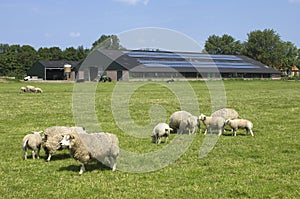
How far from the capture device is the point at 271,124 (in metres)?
18.7

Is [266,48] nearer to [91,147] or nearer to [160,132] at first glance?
[160,132]

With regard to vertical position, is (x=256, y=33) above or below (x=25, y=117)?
above

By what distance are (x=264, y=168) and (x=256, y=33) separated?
152774 millimetres

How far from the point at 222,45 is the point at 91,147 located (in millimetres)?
166993

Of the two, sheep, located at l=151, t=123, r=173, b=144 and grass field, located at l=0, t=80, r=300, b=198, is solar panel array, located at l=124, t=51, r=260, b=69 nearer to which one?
sheep, located at l=151, t=123, r=173, b=144

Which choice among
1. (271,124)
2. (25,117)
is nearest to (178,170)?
(271,124)

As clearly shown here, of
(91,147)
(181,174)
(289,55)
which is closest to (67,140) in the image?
(91,147)

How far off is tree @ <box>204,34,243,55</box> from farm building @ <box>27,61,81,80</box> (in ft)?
253

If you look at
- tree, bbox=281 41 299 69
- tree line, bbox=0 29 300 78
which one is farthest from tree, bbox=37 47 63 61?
tree, bbox=281 41 299 69

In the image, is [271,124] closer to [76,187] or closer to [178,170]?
[178,170]

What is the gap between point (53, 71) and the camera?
11319 centimetres

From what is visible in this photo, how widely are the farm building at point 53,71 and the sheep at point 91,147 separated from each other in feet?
324

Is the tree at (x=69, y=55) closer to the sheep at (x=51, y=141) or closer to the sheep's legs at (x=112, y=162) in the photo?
the sheep at (x=51, y=141)

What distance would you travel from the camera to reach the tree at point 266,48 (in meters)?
154
